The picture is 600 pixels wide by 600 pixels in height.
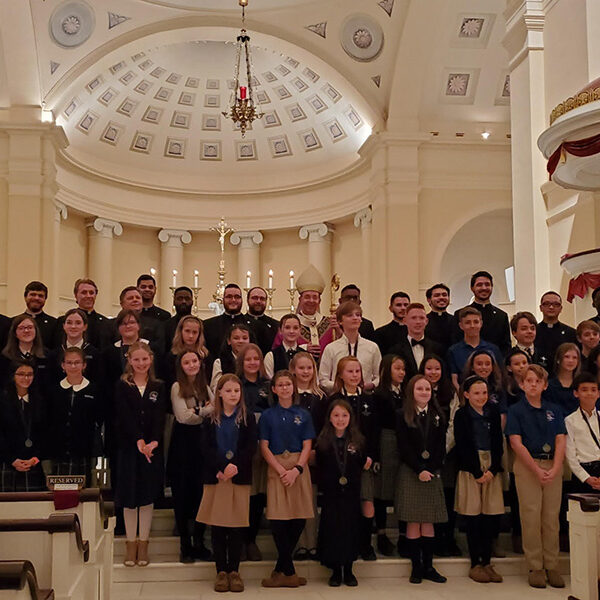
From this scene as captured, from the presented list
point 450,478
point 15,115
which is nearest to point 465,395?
point 450,478

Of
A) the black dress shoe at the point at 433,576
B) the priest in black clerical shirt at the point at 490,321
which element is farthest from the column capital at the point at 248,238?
the black dress shoe at the point at 433,576

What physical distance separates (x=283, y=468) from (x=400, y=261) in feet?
31.4

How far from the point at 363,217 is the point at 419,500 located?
11.4m

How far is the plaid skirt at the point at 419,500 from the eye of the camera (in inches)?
229

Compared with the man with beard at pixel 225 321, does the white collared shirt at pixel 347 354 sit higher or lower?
lower

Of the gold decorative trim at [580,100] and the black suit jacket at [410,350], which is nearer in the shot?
the gold decorative trim at [580,100]

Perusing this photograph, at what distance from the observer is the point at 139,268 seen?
18656 mm

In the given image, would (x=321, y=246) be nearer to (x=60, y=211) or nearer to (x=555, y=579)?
(x=60, y=211)

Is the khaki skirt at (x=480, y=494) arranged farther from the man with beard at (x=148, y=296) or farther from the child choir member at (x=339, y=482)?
the man with beard at (x=148, y=296)

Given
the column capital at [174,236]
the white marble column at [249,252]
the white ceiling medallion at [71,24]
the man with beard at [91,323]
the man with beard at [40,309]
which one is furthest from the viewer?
the white marble column at [249,252]

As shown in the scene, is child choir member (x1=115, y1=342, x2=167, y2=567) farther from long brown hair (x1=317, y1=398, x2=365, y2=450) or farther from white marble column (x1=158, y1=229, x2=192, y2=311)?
white marble column (x1=158, y1=229, x2=192, y2=311)

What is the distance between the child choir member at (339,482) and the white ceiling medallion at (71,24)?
11.0 metres

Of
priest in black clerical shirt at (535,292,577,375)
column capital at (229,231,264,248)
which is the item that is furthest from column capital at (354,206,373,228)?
priest in black clerical shirt at (535,292,577,375)

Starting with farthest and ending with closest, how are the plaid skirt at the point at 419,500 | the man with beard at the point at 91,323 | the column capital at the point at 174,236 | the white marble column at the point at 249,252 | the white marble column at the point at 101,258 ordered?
1. the white marble column at the point at 249,252
2. the column capital at the point at 174,236
3. the white marble column at the point at 101,258
4. the man with beard at the point at 91,323
5. the plaid skirt at the point at 419,500
